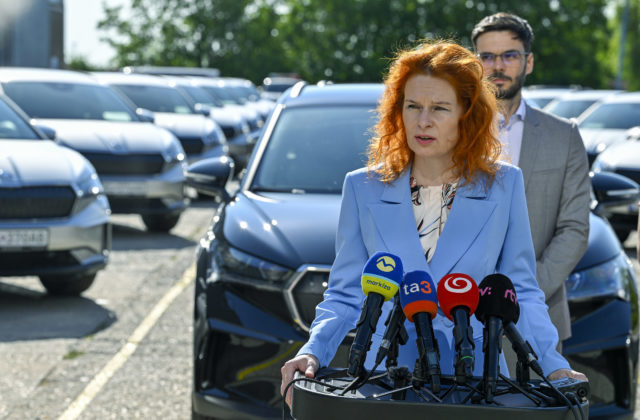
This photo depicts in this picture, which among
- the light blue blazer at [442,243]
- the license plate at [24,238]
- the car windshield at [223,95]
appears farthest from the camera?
the car windshield at [223,95]

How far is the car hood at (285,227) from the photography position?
4.86 meters

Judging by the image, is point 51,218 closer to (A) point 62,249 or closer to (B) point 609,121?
(A) point 62,249

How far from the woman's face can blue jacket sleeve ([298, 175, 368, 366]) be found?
24 cm

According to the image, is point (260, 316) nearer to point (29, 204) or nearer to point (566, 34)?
point (29, 204)

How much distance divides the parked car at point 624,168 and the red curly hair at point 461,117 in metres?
8.97

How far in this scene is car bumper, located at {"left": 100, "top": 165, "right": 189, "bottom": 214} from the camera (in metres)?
12.2

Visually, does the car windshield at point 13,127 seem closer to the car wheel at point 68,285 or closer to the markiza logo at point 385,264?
the car wheel at point 68,285

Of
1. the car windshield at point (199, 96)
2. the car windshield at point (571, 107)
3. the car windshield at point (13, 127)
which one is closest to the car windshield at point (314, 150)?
the car windshield at point (13, 127)

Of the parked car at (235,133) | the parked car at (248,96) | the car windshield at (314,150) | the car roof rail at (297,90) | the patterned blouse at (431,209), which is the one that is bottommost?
the parked car at (248,96)

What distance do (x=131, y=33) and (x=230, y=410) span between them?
237 ft

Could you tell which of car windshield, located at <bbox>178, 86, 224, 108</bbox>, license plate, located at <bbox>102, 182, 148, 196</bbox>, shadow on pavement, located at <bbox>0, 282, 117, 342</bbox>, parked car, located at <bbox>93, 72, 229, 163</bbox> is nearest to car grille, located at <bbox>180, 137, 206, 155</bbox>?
parked car, located at <bbox>93, 72, 229, 163</bbox>

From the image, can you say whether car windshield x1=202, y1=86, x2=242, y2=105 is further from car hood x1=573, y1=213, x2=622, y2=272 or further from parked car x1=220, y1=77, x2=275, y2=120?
car hood x1=573, y1=213, x2=622, y2=272

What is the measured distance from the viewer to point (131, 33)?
74.9 m

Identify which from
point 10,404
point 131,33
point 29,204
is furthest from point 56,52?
point 131,33
